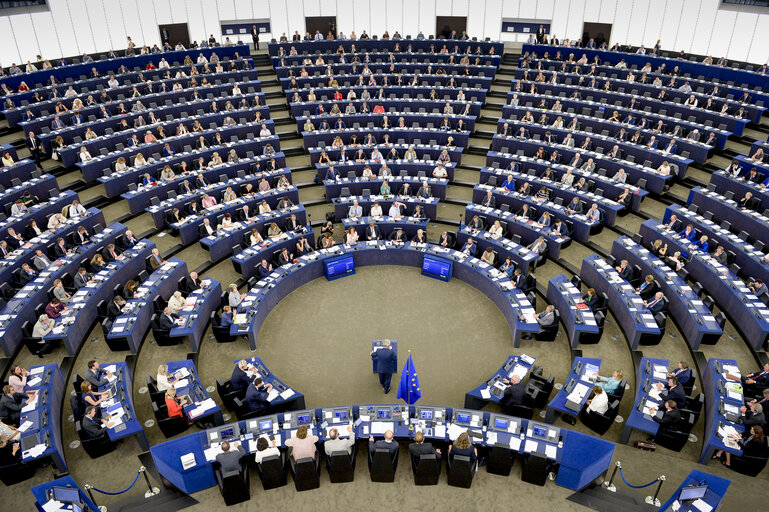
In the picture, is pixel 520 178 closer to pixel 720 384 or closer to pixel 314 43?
pixel 720 384

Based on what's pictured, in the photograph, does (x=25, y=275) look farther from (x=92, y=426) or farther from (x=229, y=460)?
(x=229, y=460)

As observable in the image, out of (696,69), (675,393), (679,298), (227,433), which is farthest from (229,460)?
(696,69)

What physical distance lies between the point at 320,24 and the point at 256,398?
31.3 meters

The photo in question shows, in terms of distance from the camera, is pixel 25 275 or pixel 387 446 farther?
pixel 25 275

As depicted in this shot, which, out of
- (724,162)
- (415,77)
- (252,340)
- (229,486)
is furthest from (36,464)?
(724,162)

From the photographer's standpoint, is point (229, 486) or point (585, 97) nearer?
point (229, 486)

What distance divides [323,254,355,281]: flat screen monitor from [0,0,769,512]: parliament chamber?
75 millimetres

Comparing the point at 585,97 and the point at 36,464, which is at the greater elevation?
the point at 585,97

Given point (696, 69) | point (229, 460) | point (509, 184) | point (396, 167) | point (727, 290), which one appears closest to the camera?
point (229, 460)

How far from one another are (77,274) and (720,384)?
658 inches

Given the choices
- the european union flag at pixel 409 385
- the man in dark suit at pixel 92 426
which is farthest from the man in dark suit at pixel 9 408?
the european union flag at pixel 409 385

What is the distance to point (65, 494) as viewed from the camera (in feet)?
27.9

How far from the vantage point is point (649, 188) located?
66.5ft

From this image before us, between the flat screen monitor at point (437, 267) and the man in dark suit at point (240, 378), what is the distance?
7462mm
